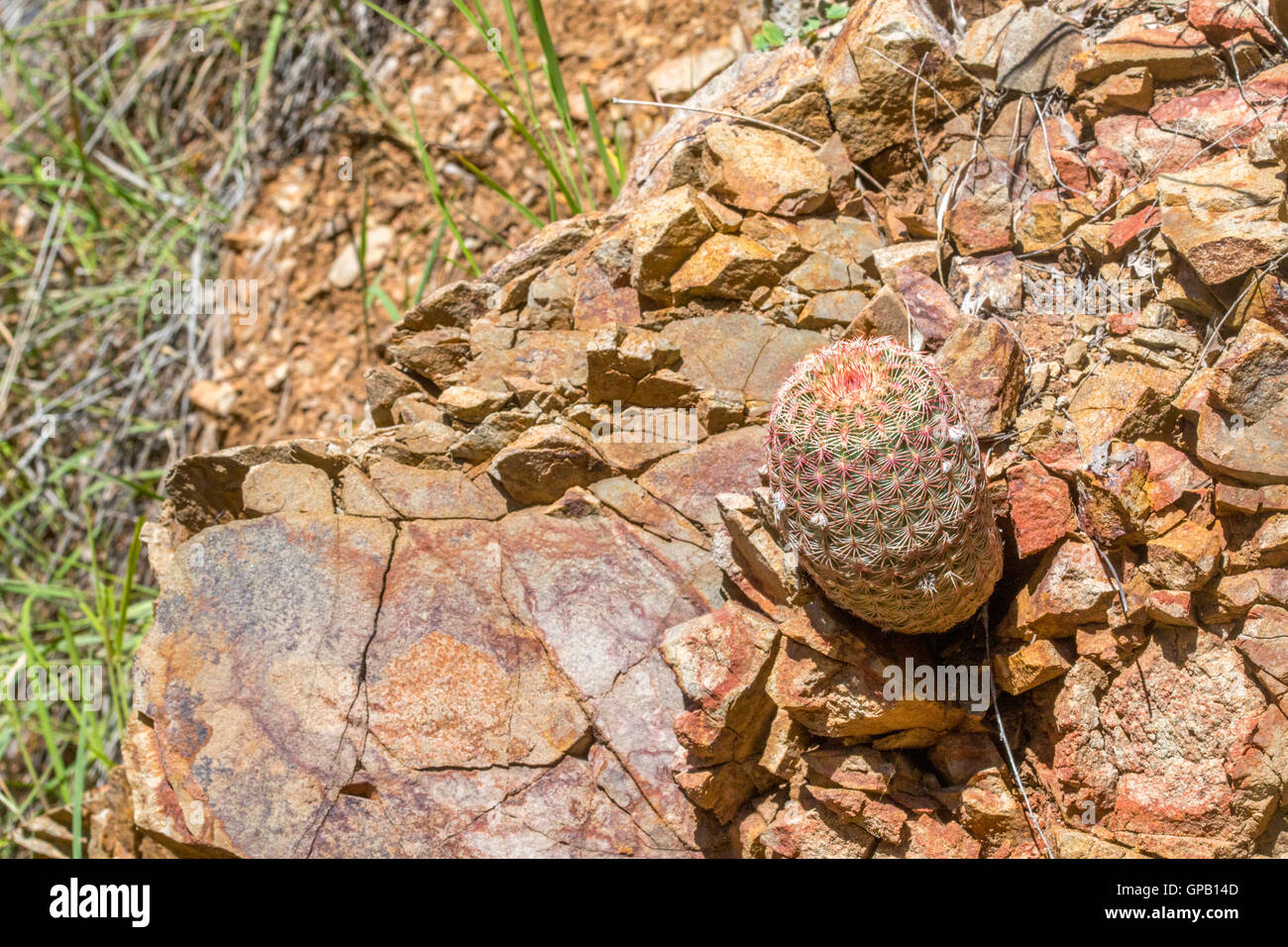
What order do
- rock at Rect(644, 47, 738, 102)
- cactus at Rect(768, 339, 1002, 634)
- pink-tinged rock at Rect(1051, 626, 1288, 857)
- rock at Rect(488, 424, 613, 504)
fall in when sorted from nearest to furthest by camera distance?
cactus at Rect(768, 339, 1002, 634) < pink-tinged rock at Rect(1051, 626, 1288, 857) < rock at Rect(488, 424, 613, 504) < rock at Rect(644, 47, 738, 102)

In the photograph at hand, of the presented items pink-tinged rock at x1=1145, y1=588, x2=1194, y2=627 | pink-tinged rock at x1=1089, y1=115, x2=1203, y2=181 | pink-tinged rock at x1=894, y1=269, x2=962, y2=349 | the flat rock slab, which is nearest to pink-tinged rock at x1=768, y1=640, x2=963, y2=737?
the flat rock slab

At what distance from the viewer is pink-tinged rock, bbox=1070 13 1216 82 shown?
148 inches

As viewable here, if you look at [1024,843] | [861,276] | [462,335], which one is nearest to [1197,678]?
[1024,843]

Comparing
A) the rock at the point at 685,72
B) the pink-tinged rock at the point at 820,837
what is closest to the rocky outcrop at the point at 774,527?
the pink-tinged rock at the point at 820,837

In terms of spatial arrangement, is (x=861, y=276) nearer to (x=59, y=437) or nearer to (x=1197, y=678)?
(x=1197, y=678)

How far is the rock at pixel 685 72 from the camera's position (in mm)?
5621

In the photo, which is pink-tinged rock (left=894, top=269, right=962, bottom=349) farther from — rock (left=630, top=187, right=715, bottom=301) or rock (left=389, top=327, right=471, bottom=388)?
rock (left=389, top=327, right=471, bottom=388)

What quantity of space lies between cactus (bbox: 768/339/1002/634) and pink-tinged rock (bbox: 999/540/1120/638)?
302mm

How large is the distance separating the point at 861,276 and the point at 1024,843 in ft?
6.31

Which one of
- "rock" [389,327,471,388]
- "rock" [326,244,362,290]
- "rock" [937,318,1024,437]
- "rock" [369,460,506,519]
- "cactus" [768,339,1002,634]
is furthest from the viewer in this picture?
"rock" [326,244,362,290]

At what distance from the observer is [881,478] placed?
2627mm

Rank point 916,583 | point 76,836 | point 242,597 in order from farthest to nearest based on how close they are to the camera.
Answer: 1. point 76,836
2. point 242,597
3. point 916,583

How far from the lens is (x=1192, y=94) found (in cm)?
378

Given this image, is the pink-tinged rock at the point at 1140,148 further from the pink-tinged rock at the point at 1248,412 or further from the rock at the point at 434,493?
the rock at the point at 434,493
